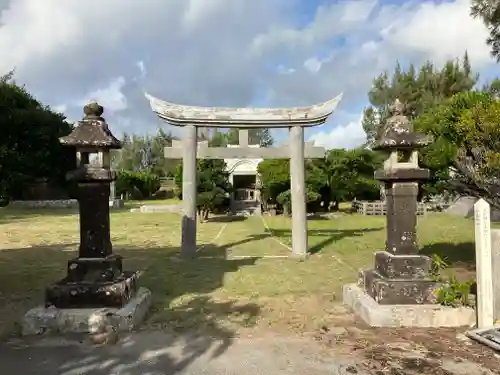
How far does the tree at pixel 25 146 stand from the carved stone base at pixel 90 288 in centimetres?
738

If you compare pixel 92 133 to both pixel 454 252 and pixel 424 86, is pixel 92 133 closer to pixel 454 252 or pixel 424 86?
pixel 454 252

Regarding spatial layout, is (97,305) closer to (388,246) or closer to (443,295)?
(388,246)

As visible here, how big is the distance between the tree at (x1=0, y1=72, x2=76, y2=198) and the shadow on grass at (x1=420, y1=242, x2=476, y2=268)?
33.3ft

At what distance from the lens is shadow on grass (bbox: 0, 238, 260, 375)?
4223 mm

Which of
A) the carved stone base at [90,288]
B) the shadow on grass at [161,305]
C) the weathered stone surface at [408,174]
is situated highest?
the weathered stone surface at [408,174]

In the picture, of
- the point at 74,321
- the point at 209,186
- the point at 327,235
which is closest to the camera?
the point at 74,321

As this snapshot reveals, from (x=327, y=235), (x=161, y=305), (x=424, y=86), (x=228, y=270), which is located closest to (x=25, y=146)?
(x=228, y=270)

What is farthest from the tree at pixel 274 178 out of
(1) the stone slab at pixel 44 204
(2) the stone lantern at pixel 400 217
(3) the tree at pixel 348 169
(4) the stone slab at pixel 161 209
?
(2) the stone lantern at pixel 400 217

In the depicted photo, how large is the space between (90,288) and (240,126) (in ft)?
20.6

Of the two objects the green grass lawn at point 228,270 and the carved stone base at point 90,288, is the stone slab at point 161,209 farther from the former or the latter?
the carved stone base at point 90,288

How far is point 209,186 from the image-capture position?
21266 mm

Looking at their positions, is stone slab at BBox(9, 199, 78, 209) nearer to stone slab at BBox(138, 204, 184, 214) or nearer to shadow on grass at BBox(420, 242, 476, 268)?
stone slab at BBox(138, 204, 184, 214)

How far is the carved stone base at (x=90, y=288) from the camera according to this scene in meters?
5.36

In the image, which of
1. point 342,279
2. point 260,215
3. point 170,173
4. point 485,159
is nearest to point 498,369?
point 485,159
